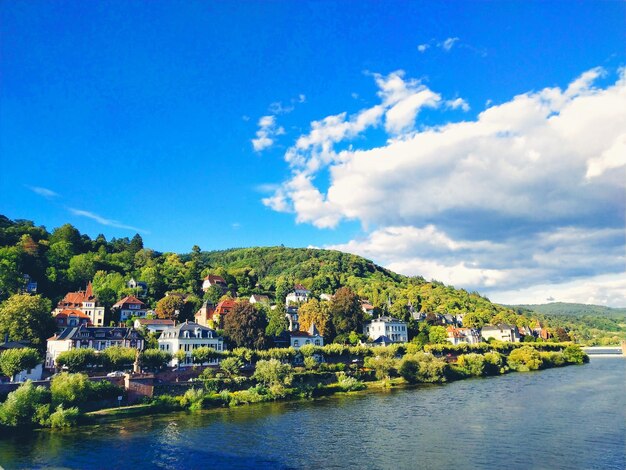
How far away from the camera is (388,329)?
96250mm

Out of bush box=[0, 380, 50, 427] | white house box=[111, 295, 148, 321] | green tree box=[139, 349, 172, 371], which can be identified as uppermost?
white house box=[111, 295, 148, 321]

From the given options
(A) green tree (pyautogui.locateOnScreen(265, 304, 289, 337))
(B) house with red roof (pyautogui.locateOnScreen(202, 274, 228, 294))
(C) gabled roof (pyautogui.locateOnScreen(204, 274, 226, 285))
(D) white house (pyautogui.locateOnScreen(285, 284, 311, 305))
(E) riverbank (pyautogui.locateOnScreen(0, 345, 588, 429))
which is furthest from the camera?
(D) white house (pyautogui.locateOnScreen(285, 284, 311, 305))

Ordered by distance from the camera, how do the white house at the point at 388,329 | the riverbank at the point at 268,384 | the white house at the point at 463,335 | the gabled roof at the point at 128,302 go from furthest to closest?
the white house at the point at 463,335 → the white house at the point at 388,329 → the gabled roof at the point at 128,302 → the riverbank at the point at 268,384

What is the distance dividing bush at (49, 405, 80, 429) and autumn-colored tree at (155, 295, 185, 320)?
1690 inches

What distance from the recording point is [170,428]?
4009 cm

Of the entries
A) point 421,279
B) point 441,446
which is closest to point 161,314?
point 441,446

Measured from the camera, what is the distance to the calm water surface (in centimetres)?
3064

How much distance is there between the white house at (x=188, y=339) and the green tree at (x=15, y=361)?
2137cm

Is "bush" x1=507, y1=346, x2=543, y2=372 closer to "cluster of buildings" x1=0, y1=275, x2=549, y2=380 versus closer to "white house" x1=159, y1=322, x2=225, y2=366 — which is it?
"cluster of buildings" x1=0, y1=275, x2=549, y2=380

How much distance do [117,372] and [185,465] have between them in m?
26.2

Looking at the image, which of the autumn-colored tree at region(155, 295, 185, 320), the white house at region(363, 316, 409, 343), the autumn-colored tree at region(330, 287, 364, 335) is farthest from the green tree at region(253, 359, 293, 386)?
the white house at region(363, 316, 409, 343)

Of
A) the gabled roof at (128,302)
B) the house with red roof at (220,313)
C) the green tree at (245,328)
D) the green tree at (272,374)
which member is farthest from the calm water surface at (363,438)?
the gabled roof at (128,302)

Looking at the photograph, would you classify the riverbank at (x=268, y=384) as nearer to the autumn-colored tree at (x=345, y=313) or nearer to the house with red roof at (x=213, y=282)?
the autumn-colored tree at (x=345, y=313)

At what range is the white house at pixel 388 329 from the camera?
9562 cm
